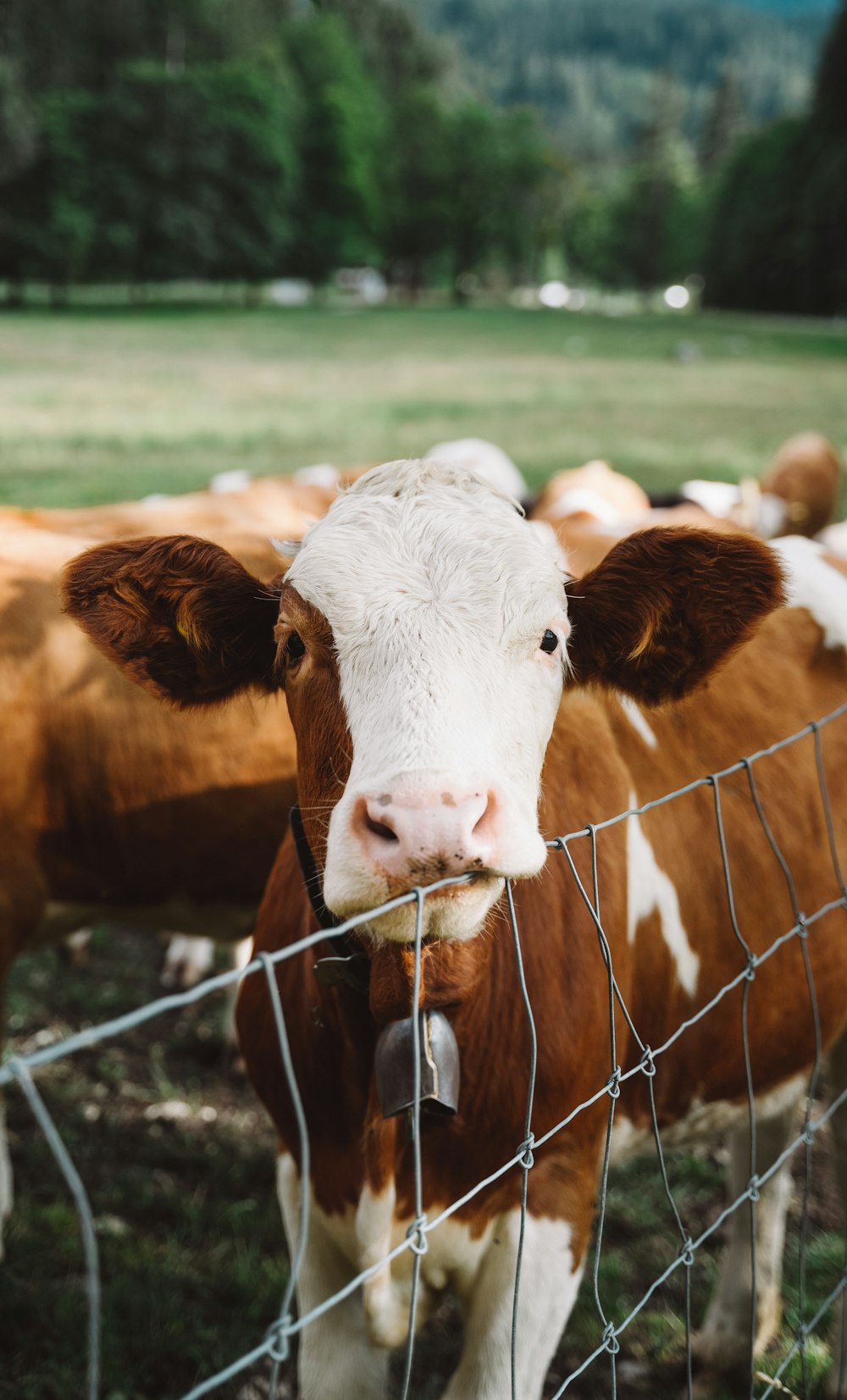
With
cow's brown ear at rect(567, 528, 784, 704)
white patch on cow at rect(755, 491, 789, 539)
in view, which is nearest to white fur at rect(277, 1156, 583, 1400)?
cow's brown ear at rect(567, 528, 784, 704)

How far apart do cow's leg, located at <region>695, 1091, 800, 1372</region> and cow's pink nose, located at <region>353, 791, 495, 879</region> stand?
206cm

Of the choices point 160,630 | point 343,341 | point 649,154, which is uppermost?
point 649,154

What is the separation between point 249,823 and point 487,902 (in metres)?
1.98

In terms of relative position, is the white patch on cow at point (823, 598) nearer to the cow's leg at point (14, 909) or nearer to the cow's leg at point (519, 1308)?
the cow's leg at point (519, 1308)

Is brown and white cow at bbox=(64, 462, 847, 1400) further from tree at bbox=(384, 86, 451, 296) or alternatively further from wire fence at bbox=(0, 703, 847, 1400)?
tree at bbox=(384, 86, 451, 296)

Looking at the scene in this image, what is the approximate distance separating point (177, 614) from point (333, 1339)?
1528mm

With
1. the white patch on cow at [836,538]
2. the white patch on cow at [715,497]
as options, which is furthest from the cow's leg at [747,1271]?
the white patch on cow at [715,497]

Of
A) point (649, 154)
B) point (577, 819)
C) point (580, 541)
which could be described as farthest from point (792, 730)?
point (649, 154)

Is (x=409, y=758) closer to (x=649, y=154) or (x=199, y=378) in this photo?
(x=199, y=378)

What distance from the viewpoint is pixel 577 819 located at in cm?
252

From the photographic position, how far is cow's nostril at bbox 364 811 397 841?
5.32 ft

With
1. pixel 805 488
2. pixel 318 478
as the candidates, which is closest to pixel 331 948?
pixel 318 478

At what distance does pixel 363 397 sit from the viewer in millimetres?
22203

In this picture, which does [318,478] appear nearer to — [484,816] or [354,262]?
[484,816]
